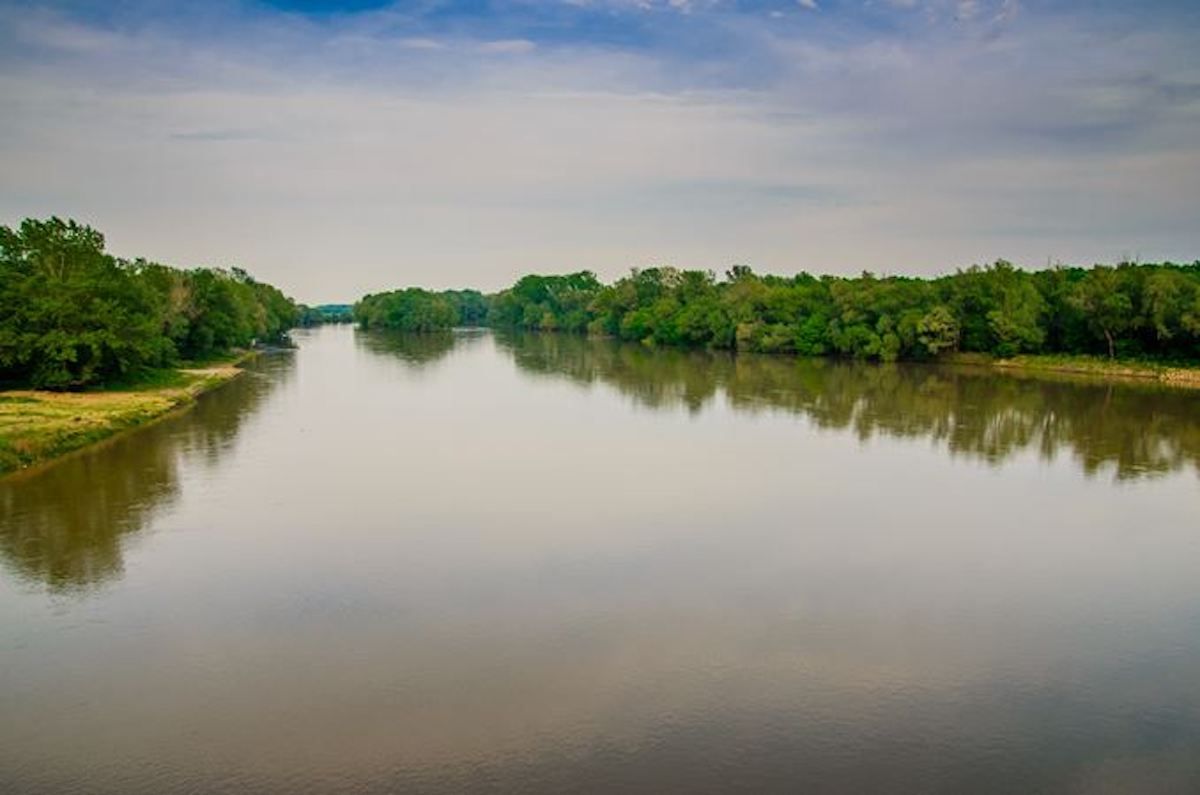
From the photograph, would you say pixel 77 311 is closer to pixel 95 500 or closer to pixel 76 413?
pixel 76 413

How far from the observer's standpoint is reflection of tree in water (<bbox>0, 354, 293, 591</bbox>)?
1686 cm

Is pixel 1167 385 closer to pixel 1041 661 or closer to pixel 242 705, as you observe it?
pixel 1041 661

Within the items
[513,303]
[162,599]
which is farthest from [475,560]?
[513,303]

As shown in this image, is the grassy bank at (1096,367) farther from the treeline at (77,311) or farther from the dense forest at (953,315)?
the treeline at (77,311)

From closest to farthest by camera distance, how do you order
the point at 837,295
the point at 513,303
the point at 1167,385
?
the point at 1167,385, the point at 837,295, the point at 513,303

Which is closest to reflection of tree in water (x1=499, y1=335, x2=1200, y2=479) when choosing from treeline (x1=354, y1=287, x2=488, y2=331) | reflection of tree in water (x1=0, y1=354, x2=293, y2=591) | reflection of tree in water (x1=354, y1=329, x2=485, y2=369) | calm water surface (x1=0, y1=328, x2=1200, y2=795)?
calm water surface (x1=0, y1=328, x2=1200, y2=795)

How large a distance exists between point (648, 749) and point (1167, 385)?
165 feet

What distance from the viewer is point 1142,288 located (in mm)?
54094

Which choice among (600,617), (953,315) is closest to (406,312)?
(953,315)

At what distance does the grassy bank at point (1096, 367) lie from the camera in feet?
170

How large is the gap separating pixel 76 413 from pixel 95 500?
12.3m

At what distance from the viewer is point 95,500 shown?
70.3 ft

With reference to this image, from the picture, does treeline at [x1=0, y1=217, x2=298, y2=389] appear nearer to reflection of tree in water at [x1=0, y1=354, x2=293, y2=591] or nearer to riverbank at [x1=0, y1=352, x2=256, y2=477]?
riverbank at [x1=0, y1=352, x2=256, y2=477]

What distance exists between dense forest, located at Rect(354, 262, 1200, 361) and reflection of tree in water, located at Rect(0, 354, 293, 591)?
1885 inches
